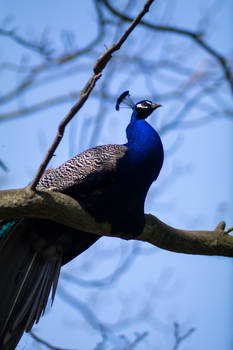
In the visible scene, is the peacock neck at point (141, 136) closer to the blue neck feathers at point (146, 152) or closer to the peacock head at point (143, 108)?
the blue neck feathers at point (146, 152)

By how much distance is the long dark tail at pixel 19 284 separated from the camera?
9.92 ft

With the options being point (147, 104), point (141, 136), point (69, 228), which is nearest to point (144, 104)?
point (147, 104)

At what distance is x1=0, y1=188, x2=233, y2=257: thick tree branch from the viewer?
2477mm

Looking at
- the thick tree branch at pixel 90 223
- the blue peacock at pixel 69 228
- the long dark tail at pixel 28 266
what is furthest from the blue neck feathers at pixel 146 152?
the long dark tail at pixel 28 266

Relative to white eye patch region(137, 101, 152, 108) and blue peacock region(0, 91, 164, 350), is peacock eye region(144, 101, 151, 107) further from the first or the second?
blue peacock region(0, 91, 164, 350)

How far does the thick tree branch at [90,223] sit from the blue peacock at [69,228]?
8 centimetres

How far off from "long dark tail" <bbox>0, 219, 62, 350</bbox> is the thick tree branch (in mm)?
417

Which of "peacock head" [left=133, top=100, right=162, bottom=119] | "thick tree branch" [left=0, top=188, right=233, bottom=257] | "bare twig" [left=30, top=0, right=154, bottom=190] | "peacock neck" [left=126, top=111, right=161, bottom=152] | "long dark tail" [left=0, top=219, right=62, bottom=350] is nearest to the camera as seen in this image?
"bare twig" [left=30, top=0, right=154, bottom=190]

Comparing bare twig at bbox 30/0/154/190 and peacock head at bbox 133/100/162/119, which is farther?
peacock head at bbox 133/100/162/119

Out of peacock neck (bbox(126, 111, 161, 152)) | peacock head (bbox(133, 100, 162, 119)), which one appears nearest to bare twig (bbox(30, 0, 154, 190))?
peacock neck (bbox(126, 111, 161, 152))

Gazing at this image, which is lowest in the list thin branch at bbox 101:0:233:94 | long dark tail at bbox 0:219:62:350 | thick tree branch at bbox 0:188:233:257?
long dark tail at bbox 0:219:62:350

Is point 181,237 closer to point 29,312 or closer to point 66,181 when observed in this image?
point 66,181

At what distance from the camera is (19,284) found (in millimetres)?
3113

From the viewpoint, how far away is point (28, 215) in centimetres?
257
